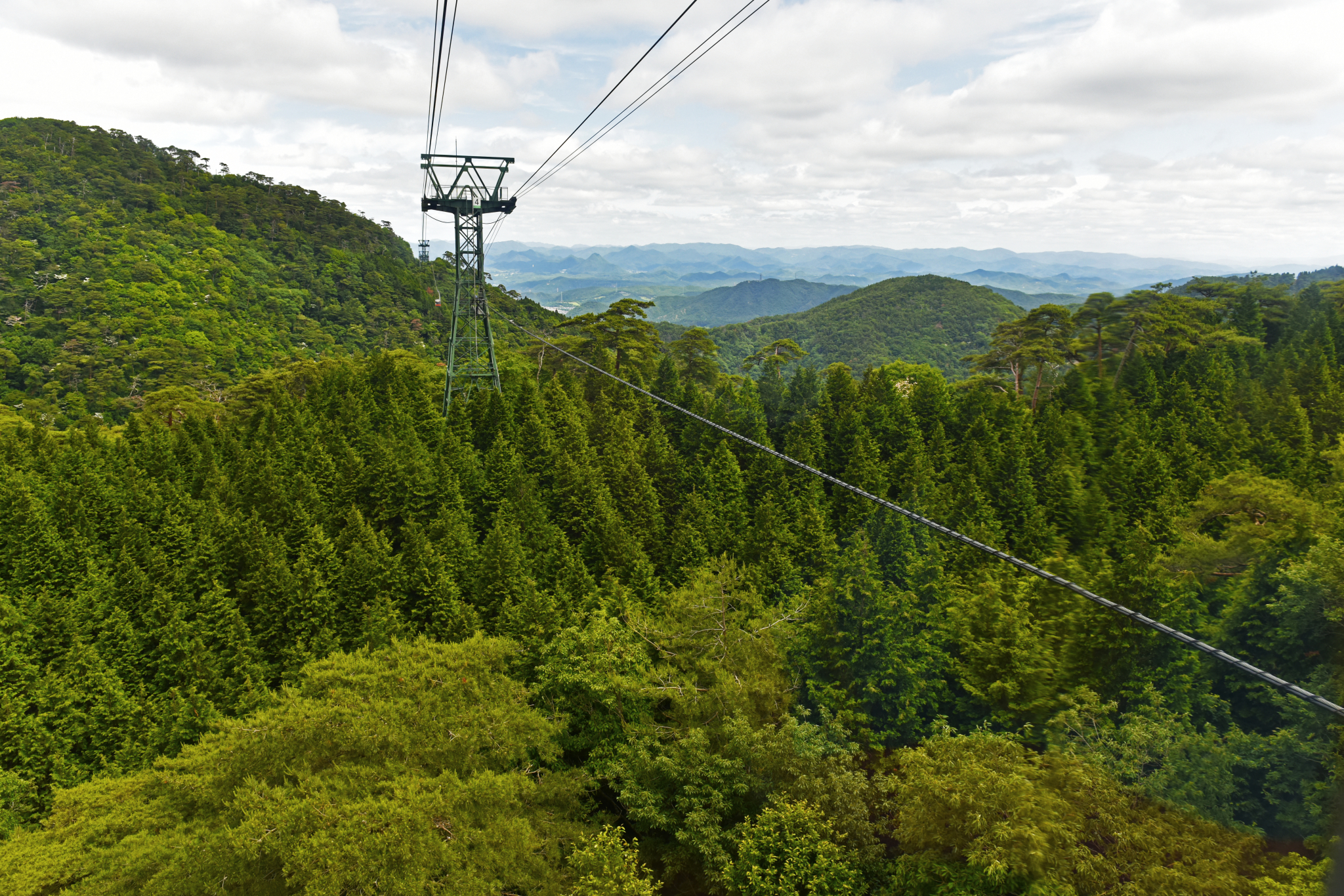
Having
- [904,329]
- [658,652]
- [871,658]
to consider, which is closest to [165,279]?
[658,652]

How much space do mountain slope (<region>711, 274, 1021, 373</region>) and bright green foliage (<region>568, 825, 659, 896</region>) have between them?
138583 millimetres

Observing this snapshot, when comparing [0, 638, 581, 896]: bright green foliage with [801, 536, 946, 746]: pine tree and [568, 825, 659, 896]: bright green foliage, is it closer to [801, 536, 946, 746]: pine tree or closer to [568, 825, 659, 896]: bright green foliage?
[568, 825, 659, 896]: bright green foliage

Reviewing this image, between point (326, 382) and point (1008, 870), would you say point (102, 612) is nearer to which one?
point (326, 382)

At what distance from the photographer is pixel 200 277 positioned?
93750mm

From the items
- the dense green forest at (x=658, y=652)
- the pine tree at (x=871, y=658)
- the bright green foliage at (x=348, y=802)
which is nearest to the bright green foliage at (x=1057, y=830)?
the dense green forest at (x=658, y=652)

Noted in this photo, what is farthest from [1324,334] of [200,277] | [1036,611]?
[200,277]

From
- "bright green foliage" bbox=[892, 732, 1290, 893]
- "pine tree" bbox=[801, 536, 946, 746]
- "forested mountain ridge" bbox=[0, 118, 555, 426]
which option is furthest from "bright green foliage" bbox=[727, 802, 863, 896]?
"forested mountain ridge" bbox=[0, 118, 555, 426]

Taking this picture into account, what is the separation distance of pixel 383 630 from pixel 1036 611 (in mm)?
21509

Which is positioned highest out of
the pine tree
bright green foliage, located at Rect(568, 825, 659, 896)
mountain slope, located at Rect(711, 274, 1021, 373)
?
mountain slope, located at Rect(711, 274, 1021, 373)

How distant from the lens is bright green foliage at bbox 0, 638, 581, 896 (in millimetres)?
13016

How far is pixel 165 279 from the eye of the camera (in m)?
89.6

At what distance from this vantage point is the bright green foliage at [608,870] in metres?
13.0

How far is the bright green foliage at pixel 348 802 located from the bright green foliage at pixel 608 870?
4.04 feet

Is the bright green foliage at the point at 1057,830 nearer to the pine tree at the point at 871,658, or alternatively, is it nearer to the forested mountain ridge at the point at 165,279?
the pine tree at the point at 871,658
